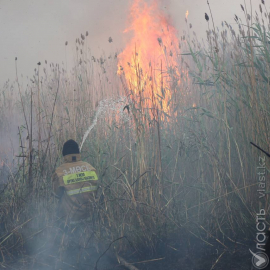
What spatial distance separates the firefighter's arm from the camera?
110 inches

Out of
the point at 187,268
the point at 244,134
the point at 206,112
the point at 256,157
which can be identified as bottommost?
the point at 187,268

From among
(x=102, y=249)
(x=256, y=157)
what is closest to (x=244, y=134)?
(x=256, y=157)

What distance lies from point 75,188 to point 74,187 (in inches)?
0.5

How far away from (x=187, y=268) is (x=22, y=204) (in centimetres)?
152

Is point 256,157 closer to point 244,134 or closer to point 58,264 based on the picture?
point 244,134

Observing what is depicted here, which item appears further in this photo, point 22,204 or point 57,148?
point 57,148

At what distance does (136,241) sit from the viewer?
2.49 metres

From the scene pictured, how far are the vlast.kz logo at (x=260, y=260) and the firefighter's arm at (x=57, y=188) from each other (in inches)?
60.7

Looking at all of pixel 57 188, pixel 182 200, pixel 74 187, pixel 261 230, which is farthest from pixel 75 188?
pixel 261 230

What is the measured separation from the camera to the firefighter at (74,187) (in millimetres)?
2763

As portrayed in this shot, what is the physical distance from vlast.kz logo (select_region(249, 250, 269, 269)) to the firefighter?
4.20ft

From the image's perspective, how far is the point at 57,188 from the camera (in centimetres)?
279

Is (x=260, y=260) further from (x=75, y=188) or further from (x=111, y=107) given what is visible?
(x=111, y=107)

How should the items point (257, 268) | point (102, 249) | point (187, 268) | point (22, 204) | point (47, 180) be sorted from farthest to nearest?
point (47, 180) < point (22, 204) < point (102, 249) < point (187, 268) < point (257, 268)
